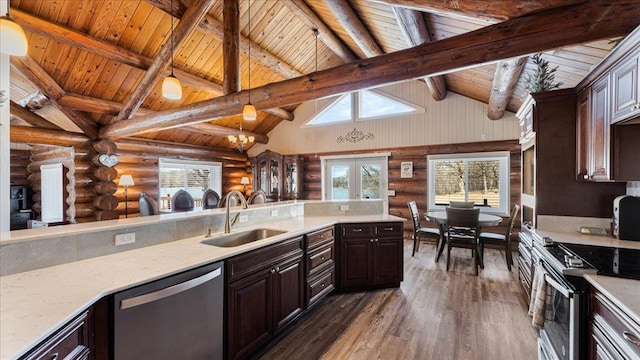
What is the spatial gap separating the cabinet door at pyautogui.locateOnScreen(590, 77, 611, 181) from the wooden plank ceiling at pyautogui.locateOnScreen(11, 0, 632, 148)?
0.64m

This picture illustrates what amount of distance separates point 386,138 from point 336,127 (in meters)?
1.45

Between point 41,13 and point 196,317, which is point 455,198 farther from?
point 41,13

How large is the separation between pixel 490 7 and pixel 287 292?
2.94 metres

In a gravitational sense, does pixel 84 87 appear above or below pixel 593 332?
above

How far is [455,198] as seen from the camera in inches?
240

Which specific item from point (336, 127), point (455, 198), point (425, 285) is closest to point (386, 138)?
point (336, 127)

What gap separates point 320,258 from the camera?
294 cm

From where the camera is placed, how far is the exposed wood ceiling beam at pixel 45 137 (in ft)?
15.5

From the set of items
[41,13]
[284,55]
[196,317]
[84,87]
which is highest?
[284,55]

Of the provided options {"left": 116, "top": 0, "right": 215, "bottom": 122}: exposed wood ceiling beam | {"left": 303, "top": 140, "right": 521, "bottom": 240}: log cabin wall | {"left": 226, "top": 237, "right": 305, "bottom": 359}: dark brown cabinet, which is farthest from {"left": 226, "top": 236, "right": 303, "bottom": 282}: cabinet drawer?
{"left": 303, "top": 140, "right": 521, "bottom": 240}: log cabin wall

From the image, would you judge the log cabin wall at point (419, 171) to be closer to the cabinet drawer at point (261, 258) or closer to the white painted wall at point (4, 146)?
the cabinet drawer at point (261, 258)

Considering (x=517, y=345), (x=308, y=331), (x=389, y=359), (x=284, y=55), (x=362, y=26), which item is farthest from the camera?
(x=284, y=55)

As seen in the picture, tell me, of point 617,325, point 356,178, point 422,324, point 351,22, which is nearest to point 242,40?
point 351,22

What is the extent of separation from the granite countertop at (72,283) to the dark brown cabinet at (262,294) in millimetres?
142
